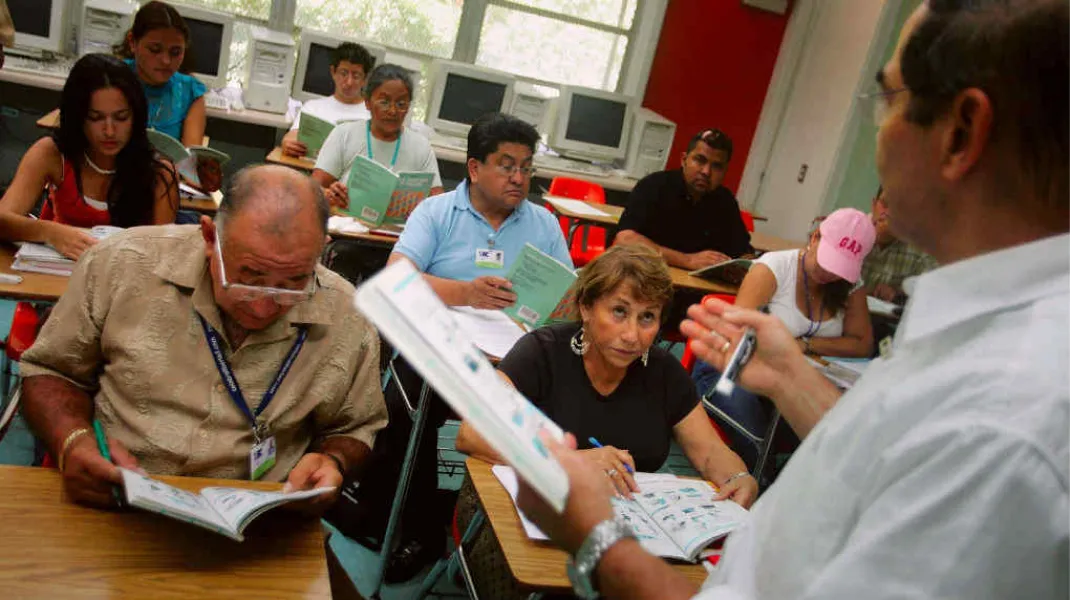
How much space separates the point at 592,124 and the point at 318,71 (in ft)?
7.21

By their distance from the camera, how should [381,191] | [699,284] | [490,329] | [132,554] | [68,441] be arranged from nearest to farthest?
[132,554] → [68,441] → [490,329] → [381,191] → [699,284]

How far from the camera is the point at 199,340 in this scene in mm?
1667

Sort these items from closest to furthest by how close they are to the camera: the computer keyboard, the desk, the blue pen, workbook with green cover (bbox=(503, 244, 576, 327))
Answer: the desk
the blue pen
workbook with green cover (bbox=(503, 244, 576, 327))
the computer keyboard

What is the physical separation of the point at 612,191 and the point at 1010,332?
251 inches

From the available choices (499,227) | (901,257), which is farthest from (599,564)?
(901,257)

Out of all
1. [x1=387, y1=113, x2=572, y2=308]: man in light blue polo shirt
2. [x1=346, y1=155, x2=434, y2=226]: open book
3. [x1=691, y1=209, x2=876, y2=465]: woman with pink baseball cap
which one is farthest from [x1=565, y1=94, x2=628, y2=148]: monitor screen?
[x1=691, y1=209, x2=876, y2=465]: woman with pink baseball cap

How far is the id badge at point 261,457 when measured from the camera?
1666 millimetres

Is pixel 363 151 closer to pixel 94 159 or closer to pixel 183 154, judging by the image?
pixel 183 154

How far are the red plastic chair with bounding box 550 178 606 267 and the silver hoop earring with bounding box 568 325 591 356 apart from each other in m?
2.84

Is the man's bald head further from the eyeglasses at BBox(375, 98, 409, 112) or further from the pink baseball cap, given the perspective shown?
the eyeglasses at BBox(375, 98, 409, 112)

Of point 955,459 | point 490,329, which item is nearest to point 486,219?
point 490,329

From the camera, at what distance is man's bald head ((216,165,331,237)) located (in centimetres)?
165

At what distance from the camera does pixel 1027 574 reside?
2.18 feet

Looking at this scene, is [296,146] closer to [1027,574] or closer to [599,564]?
[599,564]
